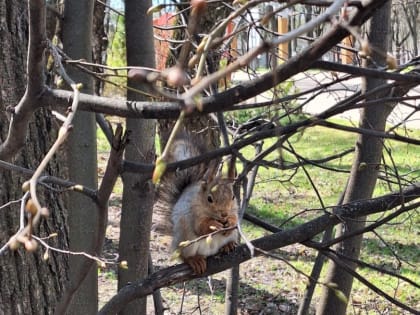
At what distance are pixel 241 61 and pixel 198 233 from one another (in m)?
1.46

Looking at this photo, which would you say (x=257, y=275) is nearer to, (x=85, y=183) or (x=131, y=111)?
(x=85, y=183)

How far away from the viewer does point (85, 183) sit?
62.4 inches

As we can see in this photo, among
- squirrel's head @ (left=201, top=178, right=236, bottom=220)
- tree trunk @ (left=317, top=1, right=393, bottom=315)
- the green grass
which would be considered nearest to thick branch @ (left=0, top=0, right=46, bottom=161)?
squirrel's head @ (left=201, top=178, right=236, bottom=220)

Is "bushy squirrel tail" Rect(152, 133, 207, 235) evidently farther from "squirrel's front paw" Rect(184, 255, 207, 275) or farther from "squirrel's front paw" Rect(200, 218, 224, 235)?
"squirrel's front paw" Rect(184, 255, 207, 275)

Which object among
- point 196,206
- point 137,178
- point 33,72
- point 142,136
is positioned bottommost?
point 196,206

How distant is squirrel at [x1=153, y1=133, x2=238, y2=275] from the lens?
1.83m

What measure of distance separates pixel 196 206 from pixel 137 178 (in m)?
0.42

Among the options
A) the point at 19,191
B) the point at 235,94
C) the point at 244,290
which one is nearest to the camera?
the point at 235,94

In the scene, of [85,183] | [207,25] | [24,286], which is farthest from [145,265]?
[207,25]

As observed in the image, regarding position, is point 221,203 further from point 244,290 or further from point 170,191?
point 244,290

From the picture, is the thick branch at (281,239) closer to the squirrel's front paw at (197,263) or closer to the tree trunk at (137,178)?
the squirrel's front paw at (197,263)

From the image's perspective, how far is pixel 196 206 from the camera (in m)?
2.00

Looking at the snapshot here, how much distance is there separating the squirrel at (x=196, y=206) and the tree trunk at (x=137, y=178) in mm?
136

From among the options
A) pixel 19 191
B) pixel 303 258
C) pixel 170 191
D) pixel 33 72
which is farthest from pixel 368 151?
pixel 303 258
